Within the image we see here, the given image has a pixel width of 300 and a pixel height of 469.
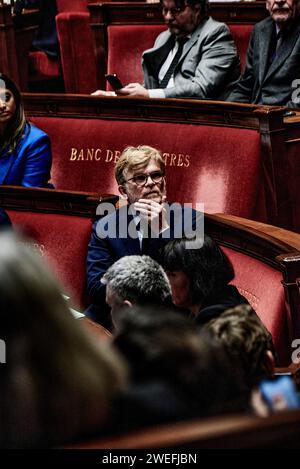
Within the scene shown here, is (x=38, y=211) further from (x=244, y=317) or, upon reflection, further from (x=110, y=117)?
(x=244, y=317)

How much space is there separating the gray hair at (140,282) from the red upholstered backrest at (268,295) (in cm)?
12

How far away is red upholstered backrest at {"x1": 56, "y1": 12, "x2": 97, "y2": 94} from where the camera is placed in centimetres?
210

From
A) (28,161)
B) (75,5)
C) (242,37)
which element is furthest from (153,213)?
(75,5)

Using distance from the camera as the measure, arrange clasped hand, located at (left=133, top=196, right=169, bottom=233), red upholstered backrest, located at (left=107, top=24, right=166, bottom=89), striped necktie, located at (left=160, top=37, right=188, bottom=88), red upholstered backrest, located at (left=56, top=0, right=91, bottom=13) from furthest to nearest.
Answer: red upholstered backrest, located at (left=56, top=0, right=91, bottom=13)
red upholstered backrest, located at (left=107, top=24, right=166, bottom=89)
striped necktie, located at (left=160, top=37, right=188, bottom=88)
clasped hand, located at (left=133, top=196, right=169, bottom=233)

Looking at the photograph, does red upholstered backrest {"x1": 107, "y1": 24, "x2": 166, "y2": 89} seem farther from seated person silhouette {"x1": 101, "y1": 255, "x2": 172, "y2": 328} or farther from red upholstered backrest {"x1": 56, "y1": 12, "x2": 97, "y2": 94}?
seated person silhouette {"x1": 101, "y1": 255, "x2": 172, "y2": 328}

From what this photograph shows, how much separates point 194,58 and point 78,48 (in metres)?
0.61

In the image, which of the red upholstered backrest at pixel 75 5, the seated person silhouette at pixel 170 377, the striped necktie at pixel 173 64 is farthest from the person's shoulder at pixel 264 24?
the seated person silhouette at pixel 170 377

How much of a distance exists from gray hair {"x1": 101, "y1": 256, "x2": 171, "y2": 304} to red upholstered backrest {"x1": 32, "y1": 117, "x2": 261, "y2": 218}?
434 millimetres

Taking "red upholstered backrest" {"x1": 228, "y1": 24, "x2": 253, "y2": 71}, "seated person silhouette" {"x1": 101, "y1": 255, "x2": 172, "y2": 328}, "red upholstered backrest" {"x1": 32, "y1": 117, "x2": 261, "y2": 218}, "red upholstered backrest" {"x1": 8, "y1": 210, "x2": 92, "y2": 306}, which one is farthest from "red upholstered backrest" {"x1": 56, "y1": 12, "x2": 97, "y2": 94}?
"seated person silhouette" {"x1": 101, "y1": 255, "x2": 172, "y2": 328}

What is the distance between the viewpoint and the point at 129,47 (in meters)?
1.81

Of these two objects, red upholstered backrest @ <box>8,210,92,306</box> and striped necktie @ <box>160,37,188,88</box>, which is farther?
striped necktie @ <box>160,37,188,88</box>

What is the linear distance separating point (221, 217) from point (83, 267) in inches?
7.2

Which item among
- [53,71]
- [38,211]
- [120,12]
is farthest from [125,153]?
[53,71]

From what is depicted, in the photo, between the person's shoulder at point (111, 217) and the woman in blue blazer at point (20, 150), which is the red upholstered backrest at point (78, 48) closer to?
the woman in blue blazer at point (20, 150)
